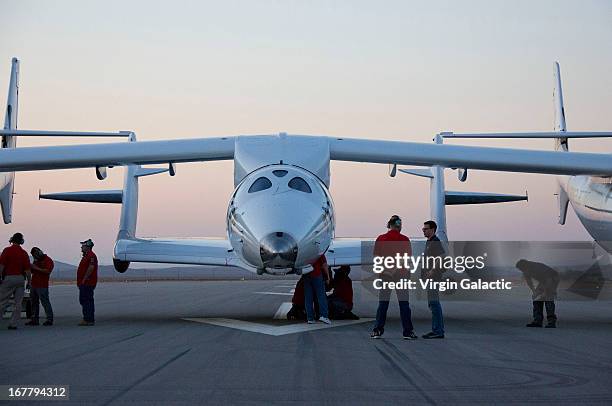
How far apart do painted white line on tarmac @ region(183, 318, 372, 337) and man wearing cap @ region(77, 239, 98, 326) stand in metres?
2.25

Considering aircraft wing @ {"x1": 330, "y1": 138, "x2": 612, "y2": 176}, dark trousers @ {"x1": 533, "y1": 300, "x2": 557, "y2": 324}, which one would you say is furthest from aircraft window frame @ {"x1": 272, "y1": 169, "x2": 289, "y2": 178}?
dark trousers @ {"x1": 533, "y1": 300, "x2": 557, "y2": 324}

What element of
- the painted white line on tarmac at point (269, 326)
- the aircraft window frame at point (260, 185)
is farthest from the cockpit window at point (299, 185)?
the painted white line on tarmac at point (269, 326)

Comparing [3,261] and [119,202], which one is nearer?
[3,261]

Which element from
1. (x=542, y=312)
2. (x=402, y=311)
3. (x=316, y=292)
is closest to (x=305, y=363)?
(x=402, y=311)

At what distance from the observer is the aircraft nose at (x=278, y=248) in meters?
15.2

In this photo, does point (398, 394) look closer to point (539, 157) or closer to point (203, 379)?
point (203, 379)

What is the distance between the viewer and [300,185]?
1708cm

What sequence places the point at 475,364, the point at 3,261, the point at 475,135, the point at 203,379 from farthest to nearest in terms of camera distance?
the point at 475,135
the point at 3,261
the point at 475,364
the point at 203,379

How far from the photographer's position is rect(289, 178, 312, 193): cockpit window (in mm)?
16984

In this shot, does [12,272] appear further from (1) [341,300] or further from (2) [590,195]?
(2) [590,195]

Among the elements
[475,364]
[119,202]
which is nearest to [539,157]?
[475,364]

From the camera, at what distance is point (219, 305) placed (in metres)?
25.2

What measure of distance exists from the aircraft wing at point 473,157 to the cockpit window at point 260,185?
2.73m

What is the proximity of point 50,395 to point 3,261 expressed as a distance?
9732 mm
